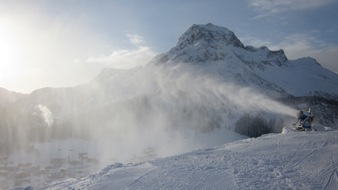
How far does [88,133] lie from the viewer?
192m

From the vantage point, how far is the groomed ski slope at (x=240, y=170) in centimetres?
1911

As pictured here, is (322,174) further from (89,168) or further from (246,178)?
(89,168)

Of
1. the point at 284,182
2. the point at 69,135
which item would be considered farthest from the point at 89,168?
the point at 284,182

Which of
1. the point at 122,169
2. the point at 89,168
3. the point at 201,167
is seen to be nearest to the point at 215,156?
the point at 201,167

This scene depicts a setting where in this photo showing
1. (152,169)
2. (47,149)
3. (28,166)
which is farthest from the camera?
A: (47,149)

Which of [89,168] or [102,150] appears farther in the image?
[102,150]

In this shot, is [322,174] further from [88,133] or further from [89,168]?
[88,133]

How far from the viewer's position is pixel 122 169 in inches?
961

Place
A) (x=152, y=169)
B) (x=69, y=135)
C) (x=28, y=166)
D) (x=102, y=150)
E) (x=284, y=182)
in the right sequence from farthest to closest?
1. (x=69, y=135)
2. (x=102, y=150)
3. (x=28, y=166)
4. (x=152, y=169)
5. (x=284, y=182)

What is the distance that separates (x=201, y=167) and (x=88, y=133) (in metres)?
175

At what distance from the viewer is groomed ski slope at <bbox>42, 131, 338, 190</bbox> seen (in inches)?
752

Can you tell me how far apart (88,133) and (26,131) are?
117ft

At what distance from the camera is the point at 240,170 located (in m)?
21.2

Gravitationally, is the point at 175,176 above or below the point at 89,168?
above
